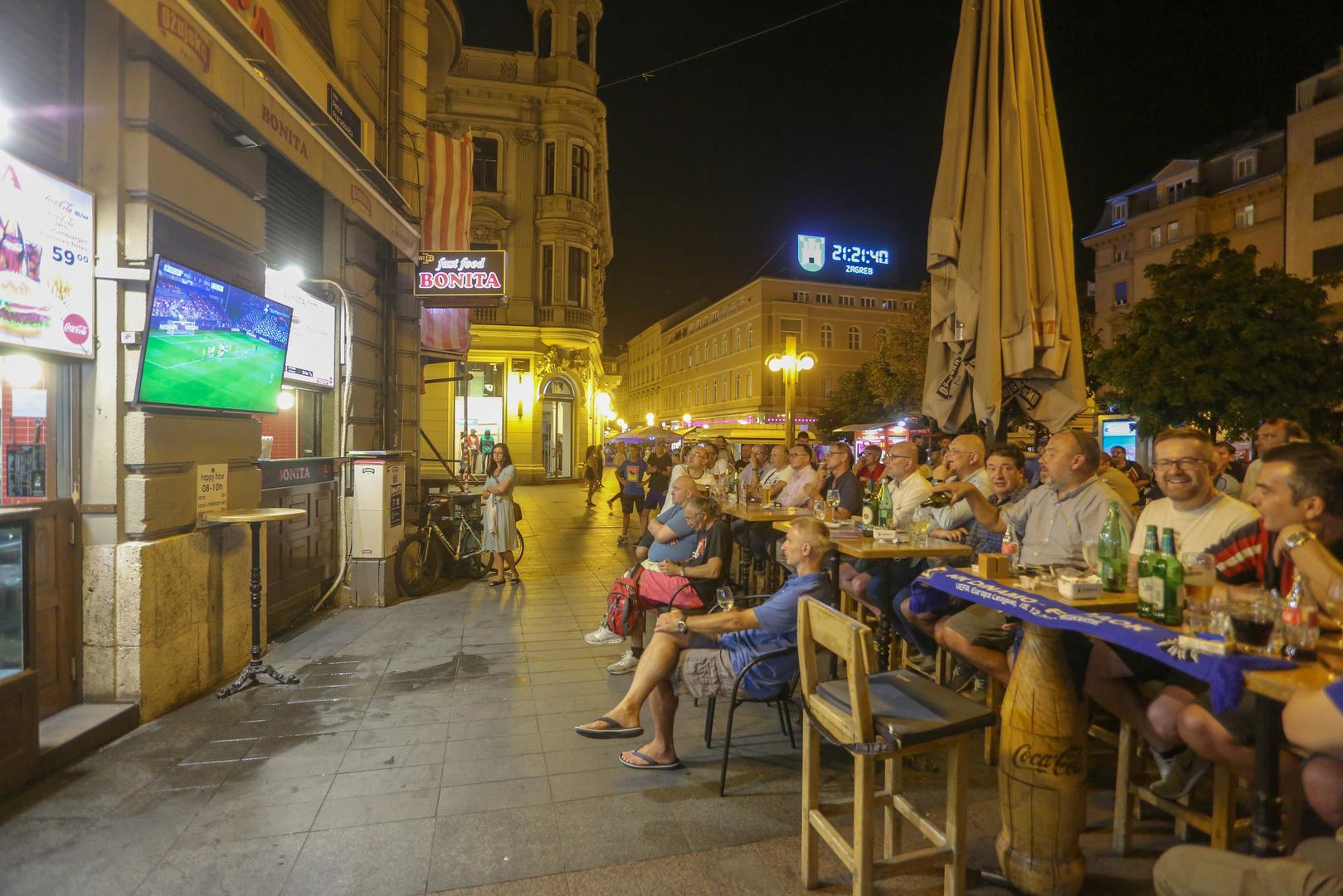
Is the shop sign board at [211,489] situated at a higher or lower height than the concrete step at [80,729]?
higher

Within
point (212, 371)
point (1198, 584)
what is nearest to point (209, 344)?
point (212, 371)

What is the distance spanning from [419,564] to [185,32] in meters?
5.80

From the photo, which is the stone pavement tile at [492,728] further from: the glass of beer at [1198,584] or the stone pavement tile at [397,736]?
the glass of beer at [1198,584]

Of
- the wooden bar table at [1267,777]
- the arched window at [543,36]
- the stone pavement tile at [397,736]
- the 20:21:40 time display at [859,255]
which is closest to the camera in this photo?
the wooden bar table at [1267,777]

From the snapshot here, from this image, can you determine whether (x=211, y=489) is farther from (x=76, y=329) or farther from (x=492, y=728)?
(x=492, y=728)

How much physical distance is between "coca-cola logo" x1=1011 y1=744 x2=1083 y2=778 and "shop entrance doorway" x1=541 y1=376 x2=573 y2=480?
2512 centimetres

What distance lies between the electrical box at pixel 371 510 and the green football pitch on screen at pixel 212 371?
1906 mm

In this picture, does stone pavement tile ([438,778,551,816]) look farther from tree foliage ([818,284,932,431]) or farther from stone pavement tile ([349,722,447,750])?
tree foliage ([818,284,932,431])

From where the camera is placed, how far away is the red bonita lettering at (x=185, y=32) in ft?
12.1

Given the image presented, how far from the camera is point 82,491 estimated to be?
4285 millimetres

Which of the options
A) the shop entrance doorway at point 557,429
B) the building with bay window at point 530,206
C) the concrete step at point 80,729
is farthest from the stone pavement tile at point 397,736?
the shop entrance doorway at point 557,429

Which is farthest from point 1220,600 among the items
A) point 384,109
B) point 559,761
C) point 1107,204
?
point 1107,204

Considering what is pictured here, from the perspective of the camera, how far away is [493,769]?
378 centimetres

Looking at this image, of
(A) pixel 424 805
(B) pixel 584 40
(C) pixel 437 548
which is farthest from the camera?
(B) pixel 584 40
